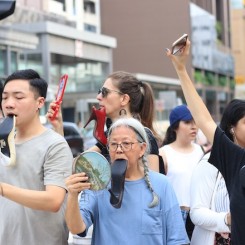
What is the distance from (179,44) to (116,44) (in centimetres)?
5299

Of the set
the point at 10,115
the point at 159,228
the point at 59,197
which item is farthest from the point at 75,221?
the point at 10,115

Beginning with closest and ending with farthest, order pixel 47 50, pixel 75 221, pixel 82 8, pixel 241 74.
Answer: pixel 75 221 → pixel 47 50 → pixel 82 8 → pixel 241 74

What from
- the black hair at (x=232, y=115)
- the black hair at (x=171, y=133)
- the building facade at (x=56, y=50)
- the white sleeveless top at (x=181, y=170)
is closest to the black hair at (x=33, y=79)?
the black hair at (x=232, y=115)

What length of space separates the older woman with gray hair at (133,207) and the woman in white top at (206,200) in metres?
0.43

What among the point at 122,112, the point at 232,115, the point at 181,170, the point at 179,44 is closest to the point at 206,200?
the point at 232,115

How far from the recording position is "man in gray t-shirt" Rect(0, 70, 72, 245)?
3170mm

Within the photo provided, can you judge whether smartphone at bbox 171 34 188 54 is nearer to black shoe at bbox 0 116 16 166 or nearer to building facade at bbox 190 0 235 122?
black shoe at bbox 0 116 16 166


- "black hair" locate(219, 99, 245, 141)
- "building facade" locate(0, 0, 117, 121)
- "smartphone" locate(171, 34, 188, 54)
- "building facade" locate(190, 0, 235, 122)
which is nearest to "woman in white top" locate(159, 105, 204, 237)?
"black hair" locate(219, 99, 245, 141)

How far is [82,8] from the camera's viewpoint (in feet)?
158

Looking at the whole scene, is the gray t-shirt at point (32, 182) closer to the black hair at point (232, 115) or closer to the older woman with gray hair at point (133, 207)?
the older woman with gray hair at point (133, 207)

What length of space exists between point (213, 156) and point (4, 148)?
3.40ft

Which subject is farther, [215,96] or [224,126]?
[215,96]

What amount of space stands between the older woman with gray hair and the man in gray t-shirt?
6.9 inches

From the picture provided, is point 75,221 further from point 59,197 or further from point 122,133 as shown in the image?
point 122,133
